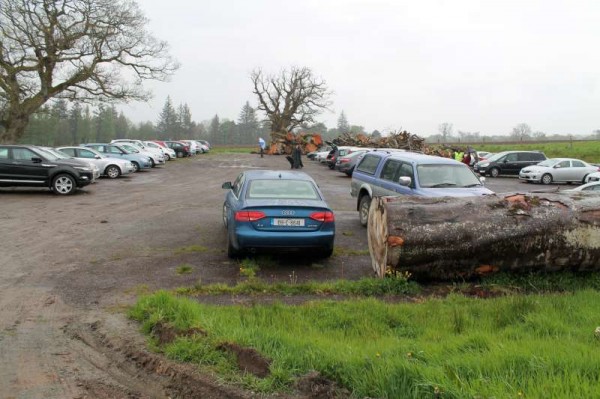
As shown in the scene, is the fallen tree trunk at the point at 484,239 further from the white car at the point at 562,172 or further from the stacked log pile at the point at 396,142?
the stacked log pile at the point at 396,142

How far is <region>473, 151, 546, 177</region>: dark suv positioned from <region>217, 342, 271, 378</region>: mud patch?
99.5 ft

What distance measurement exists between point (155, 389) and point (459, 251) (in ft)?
13.8

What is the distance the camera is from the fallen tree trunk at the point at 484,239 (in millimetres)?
6398

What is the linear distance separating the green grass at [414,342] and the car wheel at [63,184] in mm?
12984

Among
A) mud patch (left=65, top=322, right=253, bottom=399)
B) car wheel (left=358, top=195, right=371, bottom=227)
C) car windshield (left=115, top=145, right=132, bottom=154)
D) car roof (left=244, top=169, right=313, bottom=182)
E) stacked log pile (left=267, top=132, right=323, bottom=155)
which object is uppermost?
stacked log pile (left=267, top=132, right=323, bottom=155)

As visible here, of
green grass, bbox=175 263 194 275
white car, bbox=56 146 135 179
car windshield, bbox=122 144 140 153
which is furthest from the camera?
car windshield, bbox=122 144 140 153

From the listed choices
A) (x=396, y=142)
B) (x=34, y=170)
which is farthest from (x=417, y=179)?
(x=396, y=142)

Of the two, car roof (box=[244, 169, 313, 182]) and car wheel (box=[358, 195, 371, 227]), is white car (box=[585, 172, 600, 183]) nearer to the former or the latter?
car wheel (box=[358, 195, 371, 227])

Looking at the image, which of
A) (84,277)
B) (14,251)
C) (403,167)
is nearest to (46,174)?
(14,251)

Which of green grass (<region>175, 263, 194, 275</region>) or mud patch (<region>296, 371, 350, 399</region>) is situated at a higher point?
mud patch (<region>296, 371, 350, 399</region>)

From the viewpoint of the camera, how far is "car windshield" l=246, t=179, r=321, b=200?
26.4 ft

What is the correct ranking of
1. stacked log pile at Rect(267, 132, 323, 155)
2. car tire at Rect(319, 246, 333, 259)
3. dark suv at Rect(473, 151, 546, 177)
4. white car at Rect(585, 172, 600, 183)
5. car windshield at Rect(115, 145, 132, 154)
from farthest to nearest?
stacked log pile at Rect(267, 132, 323, 155)
dark suv at Rect(473, 151, 546, 177)
car windshield at Rect(115, 145, 132, 154)
white car at Rect(585, 172, 600, 183)
car tire at Rect(319, 246, 333, 259)

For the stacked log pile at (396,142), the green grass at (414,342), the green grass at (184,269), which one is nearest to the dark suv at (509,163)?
the stacked log pile at (396,142)

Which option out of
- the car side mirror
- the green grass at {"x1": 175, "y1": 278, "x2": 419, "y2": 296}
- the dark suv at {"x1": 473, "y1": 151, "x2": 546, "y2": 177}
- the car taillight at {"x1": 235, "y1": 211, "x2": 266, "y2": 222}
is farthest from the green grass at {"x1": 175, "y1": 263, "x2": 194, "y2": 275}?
the dark suv at {"x1": 473, "y1": 151, "x2": 546, "y2": 177}
